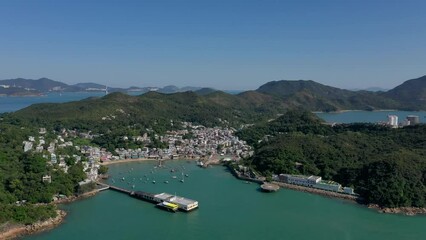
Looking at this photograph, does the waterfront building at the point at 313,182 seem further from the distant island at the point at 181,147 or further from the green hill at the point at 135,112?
the green hill at the point at 135,112

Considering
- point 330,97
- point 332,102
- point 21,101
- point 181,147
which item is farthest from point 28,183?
point 21,101

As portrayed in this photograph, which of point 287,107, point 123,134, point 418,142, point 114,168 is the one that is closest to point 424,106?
point 287,107

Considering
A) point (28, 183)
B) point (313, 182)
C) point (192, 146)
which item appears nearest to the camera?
point (28, 183)

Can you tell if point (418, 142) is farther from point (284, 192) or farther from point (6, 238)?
point (6, 238)

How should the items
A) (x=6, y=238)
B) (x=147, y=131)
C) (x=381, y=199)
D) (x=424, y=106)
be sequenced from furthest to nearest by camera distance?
1. (x=424, y=106)
2. (x=147, y=131)
3. (x=381, y=199)
4. (x=6, y=238)

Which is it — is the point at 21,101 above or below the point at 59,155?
above

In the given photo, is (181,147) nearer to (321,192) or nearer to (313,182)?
(313,182)

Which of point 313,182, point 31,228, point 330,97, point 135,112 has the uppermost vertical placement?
point 330,97
